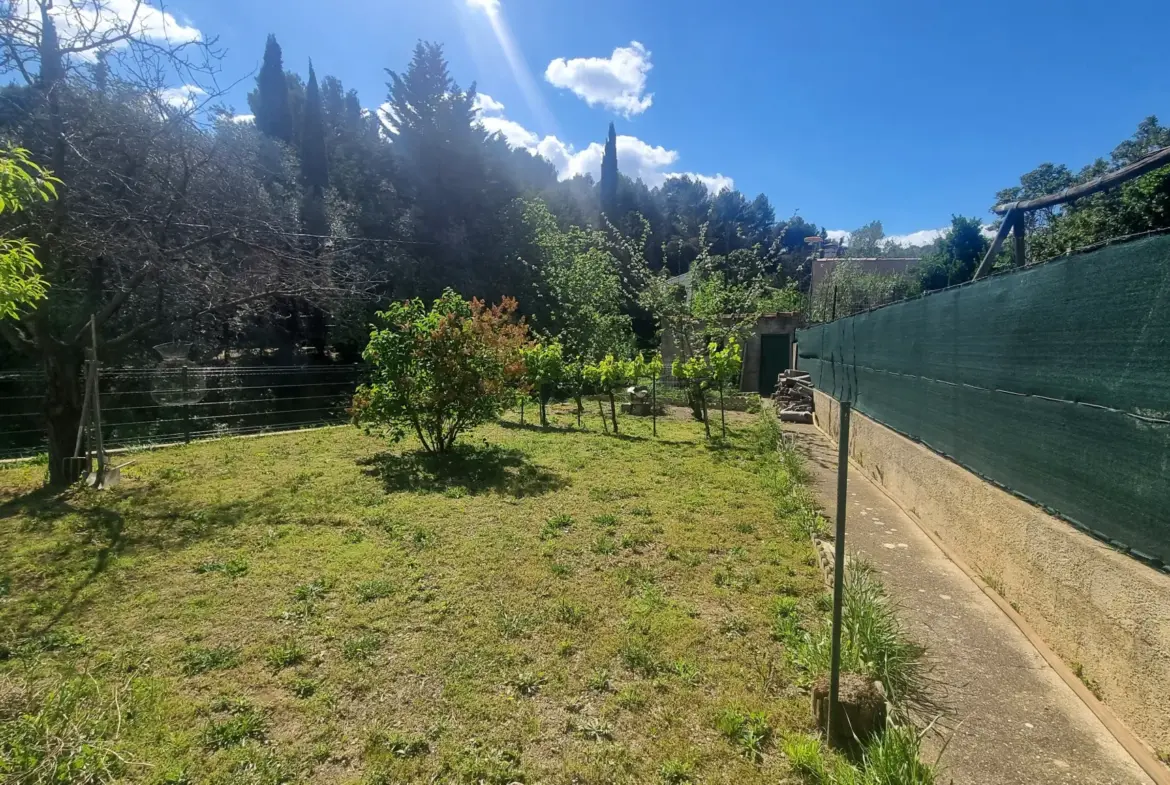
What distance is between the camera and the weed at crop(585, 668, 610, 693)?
2569mm

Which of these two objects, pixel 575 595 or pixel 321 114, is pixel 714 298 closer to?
pixel 575 595

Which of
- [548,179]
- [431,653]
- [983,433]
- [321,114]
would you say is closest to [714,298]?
[983,433]

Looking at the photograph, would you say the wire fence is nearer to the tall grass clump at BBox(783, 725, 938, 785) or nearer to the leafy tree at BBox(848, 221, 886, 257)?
the tall grass clump at BBox(783, 725, 938, 785)

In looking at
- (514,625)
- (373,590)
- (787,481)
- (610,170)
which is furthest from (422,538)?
(610,170)

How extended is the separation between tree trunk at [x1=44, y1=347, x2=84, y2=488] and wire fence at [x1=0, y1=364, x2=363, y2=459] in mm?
2014

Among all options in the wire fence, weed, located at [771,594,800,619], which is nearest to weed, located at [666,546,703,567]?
weed, located at [771,594,800,619]

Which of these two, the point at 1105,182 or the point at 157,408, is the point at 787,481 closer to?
the point at 1105,182

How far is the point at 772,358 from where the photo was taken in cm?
1678

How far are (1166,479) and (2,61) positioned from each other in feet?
28.9

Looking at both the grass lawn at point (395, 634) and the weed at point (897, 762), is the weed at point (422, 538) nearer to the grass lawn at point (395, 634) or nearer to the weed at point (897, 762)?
the grass lawn at point (395, 634)

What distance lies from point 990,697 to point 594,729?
69.4 inches

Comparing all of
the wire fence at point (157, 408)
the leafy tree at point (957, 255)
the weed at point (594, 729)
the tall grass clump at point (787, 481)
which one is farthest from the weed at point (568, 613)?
the leafy tree at point (957, 255)

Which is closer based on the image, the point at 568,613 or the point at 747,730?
the point at 747,730

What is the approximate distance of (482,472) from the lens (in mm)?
6703
